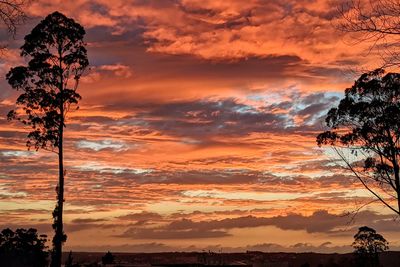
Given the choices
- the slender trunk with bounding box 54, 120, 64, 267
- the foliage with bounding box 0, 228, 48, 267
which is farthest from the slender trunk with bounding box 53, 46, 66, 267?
the foliage with bounding box 0, 228, 48, 267

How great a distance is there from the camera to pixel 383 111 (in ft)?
121

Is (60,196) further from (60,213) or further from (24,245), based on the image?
(24,245)

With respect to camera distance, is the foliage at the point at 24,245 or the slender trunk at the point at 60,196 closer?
the slender trunk at the point at 60,196

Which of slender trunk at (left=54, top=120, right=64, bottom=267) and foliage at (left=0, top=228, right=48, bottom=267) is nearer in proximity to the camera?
slender trunk at (left=54, top=120, right=64, bottom=267)

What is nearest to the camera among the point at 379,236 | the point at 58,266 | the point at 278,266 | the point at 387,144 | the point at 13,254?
the point at 58,266

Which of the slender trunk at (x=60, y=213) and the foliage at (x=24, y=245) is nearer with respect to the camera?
the slender trunk at (x=60, y=213)

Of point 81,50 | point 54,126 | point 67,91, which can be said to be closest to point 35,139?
point 54,126

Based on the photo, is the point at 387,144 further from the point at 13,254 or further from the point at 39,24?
the point at 13,254

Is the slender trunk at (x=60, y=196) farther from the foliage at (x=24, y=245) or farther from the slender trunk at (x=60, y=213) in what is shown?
the foliage at (x=24, y=245)

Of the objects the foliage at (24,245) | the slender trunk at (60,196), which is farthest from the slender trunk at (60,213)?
the foliage at (24,245)

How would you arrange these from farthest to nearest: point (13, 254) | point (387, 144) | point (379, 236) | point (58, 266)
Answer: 1. point (13, 254)
2. point (379, 236)
3. point (387, 144)
4. point (58, 266)

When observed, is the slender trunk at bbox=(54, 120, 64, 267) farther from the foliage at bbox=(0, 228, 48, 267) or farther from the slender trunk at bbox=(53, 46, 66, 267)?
the foliage at bbox=(0, 228, 48, 267)

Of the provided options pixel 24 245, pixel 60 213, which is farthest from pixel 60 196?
pixel 24 245

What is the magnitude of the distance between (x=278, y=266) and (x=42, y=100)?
33.9 metres
